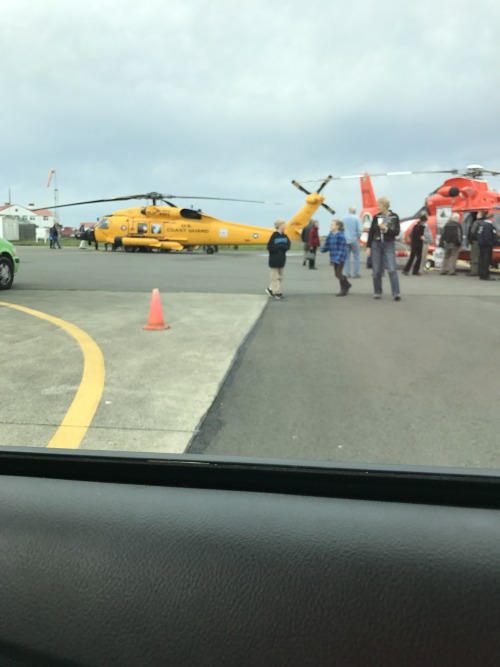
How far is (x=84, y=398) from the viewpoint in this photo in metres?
4.99

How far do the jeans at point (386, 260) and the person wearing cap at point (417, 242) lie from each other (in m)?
6.01

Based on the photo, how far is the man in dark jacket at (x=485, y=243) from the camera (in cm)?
1593

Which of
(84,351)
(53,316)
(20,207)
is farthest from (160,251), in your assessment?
(20,207)

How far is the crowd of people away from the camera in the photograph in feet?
37.2

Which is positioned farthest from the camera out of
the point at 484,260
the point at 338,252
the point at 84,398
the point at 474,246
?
the point at 474,246

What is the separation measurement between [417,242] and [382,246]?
22.1ft

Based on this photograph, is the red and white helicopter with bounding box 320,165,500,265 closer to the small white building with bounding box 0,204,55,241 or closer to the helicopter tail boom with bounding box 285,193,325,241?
the helicopter tail boom with bounding box 285,193,325,241

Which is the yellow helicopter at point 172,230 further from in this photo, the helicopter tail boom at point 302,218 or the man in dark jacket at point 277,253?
the man in dark jacket at point 277,253

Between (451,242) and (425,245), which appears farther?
(425,245)

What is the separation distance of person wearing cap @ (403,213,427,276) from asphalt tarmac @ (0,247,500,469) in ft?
20.8

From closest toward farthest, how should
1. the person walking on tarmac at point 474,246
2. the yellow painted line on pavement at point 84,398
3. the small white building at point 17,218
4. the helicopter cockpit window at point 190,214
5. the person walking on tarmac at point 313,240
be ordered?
the yellow painted line on pavement at point 84,398 < the person walking on tarmac at point 474,246 < the person walking on tarmac at point 313,240 < the helicopter cockpit window at point 190,214 < the small white building at point 17,218

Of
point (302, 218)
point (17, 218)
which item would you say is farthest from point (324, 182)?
point (17, 218)

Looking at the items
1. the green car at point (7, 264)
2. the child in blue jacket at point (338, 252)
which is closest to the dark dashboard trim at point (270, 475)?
the child in blue jacket at point (338, 252)

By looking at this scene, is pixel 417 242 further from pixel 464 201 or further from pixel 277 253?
pixel 277 253
